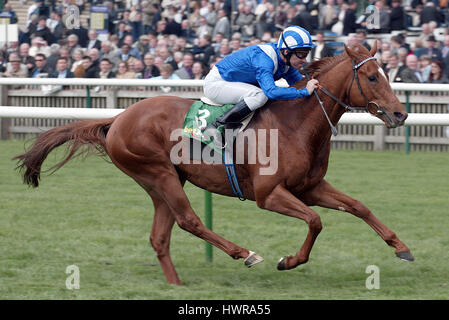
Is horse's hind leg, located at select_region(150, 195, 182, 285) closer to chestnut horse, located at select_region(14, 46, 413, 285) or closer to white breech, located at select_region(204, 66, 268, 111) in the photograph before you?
chestnut horse, located at select_region(14, 46, 413, 285)

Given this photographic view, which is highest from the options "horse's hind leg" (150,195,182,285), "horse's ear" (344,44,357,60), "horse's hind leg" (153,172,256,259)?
"horse's ear" (344,44,357,60)

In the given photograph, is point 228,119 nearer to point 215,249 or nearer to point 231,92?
point 231,92

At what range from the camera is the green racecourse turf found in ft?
16.0

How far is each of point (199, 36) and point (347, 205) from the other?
9.27 metres

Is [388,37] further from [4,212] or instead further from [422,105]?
[4,212]

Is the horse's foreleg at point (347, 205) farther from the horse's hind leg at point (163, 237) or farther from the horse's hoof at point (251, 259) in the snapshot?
the horse's hind leg at point (163, 237)

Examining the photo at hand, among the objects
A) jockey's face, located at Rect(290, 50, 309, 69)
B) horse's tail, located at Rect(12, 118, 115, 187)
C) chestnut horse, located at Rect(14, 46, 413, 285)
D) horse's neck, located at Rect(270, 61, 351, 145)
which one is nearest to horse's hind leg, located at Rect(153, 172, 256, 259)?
chestnut horse, located at Rect(14, 46, 413, 285)

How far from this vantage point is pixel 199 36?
13930 mm

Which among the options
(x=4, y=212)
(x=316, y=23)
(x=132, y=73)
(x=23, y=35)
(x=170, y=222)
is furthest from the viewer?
(x=23, y=35)

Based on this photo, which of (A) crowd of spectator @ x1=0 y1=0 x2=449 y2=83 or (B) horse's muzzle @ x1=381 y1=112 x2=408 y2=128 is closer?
(B) horse's muzzle @ x1=381 y1=112 x2=408 y2=128

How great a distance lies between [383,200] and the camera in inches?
324

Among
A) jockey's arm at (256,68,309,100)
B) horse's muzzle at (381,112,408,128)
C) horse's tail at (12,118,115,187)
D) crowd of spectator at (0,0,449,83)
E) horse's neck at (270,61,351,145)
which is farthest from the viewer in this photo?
crowd of spectator at (0,0,449,83)
